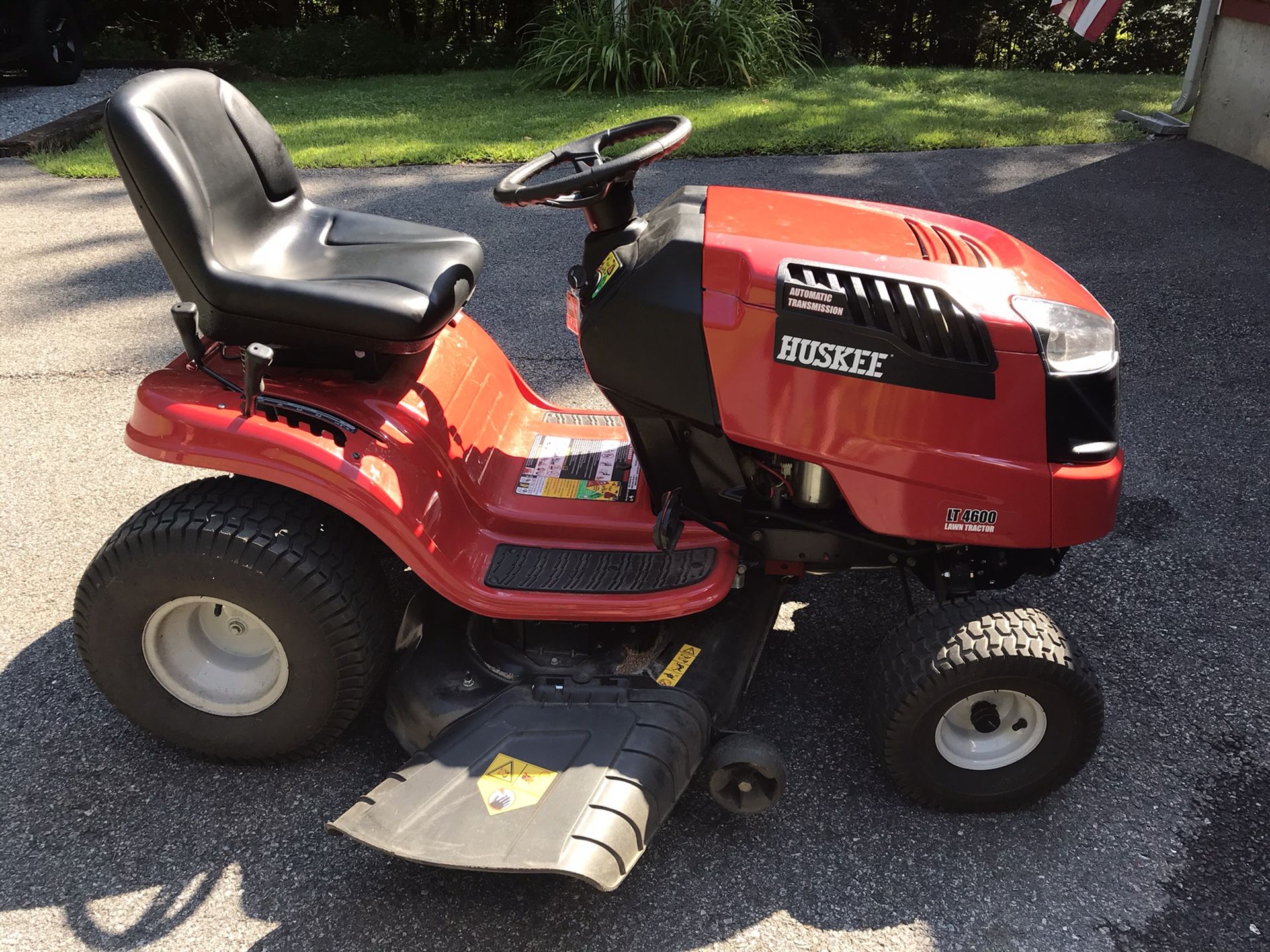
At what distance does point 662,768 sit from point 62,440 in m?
2.71

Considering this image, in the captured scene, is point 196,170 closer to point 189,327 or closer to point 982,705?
point 189,327

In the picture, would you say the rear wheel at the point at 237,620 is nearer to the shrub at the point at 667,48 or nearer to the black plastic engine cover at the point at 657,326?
the black plastic engine cover at the point at 657,326

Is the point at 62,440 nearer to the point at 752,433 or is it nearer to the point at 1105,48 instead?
the point at 752,433

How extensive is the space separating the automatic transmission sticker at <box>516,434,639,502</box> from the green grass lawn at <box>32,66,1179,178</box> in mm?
4360

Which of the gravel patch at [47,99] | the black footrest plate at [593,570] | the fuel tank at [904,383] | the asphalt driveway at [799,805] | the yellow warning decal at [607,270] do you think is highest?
the yellow warning decal at [607,270]

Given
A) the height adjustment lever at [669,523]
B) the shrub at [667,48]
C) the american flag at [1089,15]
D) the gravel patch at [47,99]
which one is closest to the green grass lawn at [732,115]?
the shrub at [667,48]

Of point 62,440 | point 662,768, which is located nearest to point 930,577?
point 662,768

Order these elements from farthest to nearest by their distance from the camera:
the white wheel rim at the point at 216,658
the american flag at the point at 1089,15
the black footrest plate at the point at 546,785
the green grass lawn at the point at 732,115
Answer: the american flag at the point at 1089,15 < the green grass lawn at the point at 732,115 < the white wheel rim at the point at 216,658 < the black footrest plate at the point at 546,785

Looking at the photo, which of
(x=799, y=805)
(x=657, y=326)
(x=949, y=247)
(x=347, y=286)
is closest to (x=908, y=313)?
(x=949, y=247)

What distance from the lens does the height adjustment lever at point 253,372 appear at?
197 cm

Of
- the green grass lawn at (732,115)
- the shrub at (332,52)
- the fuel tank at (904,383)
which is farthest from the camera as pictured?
the shrub at (332,52)

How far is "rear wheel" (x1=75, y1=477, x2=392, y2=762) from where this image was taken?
2.03m

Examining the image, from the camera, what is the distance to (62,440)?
3566mm

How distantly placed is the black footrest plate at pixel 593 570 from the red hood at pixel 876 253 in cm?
61
